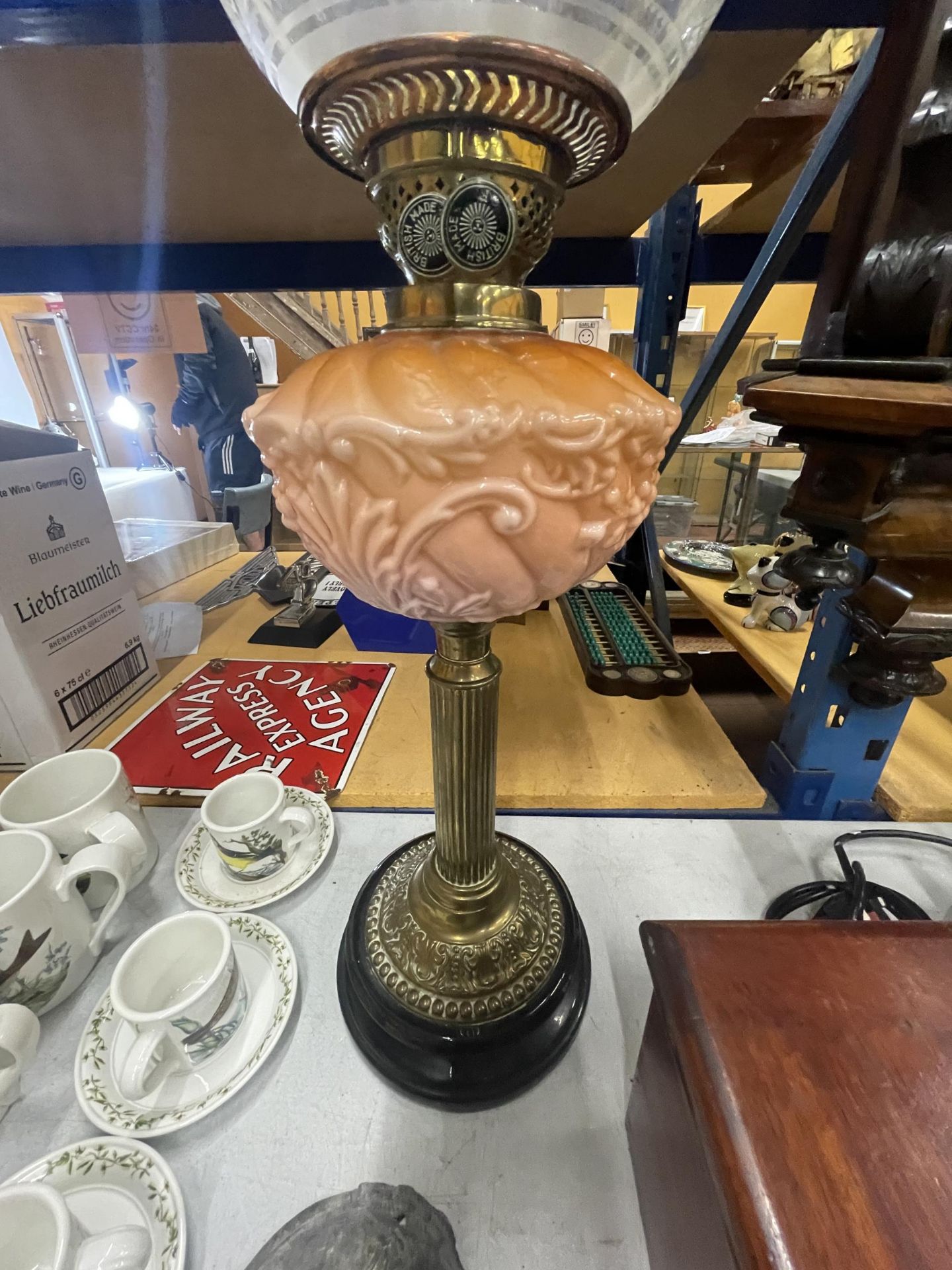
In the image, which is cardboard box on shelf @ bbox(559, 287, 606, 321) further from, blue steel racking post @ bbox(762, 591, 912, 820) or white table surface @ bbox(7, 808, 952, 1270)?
white table surface @ bbox(7, 808, 952, 1270)

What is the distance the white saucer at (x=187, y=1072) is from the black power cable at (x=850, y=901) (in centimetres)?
40

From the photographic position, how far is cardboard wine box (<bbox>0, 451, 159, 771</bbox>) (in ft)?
1.82

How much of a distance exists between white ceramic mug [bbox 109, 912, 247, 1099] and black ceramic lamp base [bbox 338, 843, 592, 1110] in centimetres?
9

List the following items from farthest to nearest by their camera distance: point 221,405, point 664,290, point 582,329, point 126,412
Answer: point 126,412, point 221,405, point 582,329, point 664,290

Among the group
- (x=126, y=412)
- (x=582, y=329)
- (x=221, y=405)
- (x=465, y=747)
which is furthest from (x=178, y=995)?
(x=126, y=412)

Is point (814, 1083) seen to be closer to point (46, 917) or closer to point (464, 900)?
point (464, 900)

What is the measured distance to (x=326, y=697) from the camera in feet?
2.43

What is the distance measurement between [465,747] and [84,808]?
0.32 metres

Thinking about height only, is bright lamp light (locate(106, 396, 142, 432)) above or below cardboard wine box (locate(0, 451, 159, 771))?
above

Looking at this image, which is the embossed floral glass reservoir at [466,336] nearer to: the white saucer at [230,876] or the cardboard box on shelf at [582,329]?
the white saucer at [230,876]

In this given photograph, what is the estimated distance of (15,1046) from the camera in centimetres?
32

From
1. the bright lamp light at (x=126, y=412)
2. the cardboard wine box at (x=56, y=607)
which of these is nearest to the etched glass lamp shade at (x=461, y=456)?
the cardboard wine box at (x=56, y=607)

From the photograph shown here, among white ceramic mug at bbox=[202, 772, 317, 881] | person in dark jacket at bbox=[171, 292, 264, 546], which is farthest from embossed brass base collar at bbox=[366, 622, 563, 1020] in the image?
person in dark jacket at bbox=[171, 292, 264, 546]

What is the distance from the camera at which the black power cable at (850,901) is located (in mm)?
472
